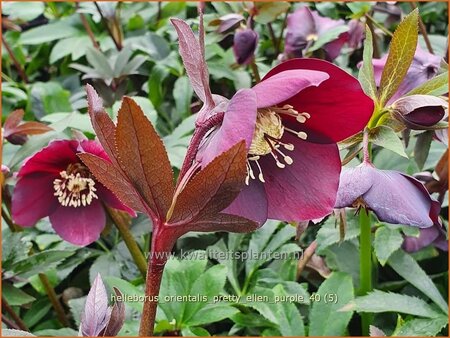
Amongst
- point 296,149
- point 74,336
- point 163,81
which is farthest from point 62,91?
point 296,149

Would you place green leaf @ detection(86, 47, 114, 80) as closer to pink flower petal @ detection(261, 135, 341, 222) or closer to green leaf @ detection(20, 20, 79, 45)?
green leaf @ detection(20, 20, 79, 45)

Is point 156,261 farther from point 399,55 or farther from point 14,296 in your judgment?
point 14,296

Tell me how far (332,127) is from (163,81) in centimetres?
66

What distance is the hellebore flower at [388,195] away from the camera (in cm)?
49

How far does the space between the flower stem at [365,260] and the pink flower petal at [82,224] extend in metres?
0.30

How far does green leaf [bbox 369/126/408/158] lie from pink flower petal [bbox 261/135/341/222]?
79 mm

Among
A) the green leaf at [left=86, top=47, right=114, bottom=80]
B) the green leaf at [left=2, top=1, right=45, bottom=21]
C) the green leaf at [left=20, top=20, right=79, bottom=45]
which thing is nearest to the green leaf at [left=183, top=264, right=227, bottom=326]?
the green leaf at [left=86, top=47, right=114, bottom=80]

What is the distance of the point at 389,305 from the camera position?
688 mm

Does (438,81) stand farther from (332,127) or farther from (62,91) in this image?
(62,91)

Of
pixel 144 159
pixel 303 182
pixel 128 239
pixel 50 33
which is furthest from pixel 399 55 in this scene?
pixel 50 33

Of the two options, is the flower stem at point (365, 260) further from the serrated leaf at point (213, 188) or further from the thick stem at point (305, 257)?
the serrated leaf at point (213, 188)

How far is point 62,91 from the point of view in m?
1.07

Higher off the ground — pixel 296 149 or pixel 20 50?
pixel 296 149

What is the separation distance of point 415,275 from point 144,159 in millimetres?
461
